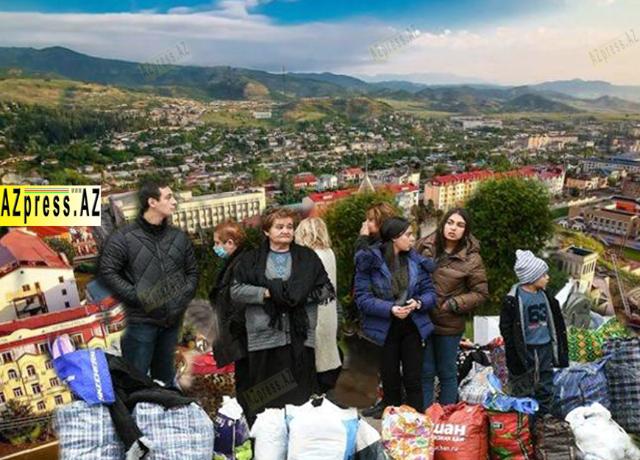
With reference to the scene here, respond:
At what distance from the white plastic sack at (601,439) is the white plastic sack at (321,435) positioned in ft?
2.90

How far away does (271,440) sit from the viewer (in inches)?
58.4

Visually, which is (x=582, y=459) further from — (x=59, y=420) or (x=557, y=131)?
(x=557, y=131)

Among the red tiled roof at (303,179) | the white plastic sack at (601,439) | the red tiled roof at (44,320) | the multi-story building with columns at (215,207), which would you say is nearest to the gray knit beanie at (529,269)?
the white plastic sack at (601,439)

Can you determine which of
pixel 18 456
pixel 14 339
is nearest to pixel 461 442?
pixel 18 456

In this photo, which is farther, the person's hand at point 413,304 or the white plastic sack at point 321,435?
the person's hand at point 413,304

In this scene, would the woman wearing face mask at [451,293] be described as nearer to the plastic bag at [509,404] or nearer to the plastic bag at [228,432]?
the plastic bag at [509,404]

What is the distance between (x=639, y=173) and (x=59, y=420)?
41445mm

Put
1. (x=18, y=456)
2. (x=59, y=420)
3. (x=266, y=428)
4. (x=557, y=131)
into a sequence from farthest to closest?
(x=557, y=131) → (x=18, y=456) → (x=266, y=428) → (x=59, y=420)

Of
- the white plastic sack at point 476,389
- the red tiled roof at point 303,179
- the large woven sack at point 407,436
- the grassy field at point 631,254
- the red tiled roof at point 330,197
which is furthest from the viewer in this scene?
the red tiled roof at point 303,179

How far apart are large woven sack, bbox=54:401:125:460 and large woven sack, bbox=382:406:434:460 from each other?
88cm

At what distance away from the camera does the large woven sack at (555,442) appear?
64.4 inches

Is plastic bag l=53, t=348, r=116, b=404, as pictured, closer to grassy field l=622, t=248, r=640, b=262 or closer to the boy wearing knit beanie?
the boy wearing knit beanie

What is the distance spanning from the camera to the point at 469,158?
4512cm

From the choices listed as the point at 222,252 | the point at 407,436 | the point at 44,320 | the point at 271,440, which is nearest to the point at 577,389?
the point at 407,436
